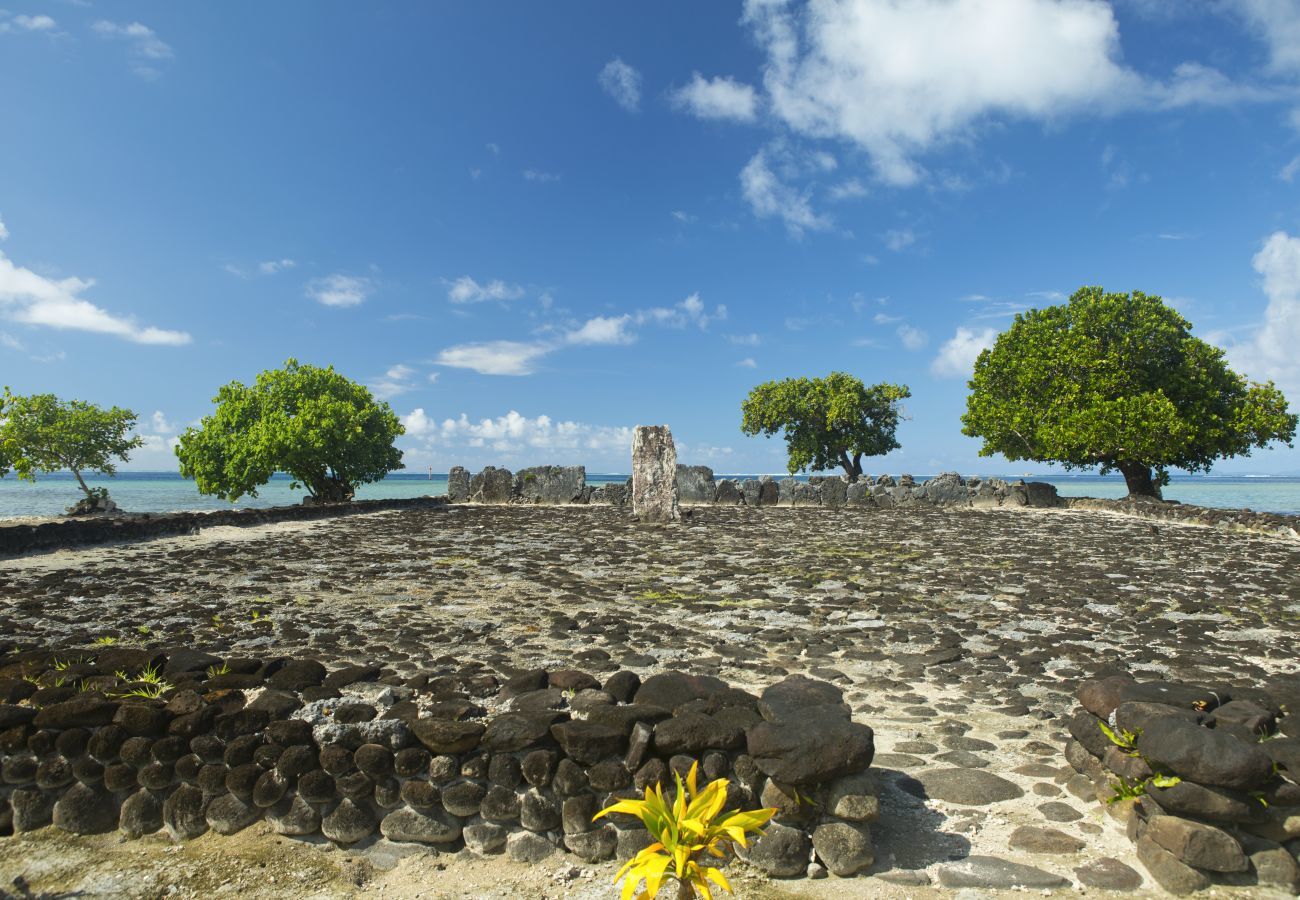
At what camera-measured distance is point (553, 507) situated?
95.1 ft

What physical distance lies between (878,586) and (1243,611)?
3834 mm

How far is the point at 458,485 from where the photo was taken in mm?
32750

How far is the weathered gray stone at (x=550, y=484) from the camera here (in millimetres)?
31281

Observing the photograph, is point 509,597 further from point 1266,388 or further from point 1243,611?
point 1266,388

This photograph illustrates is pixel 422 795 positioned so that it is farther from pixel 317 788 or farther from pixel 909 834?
pixel 909 834

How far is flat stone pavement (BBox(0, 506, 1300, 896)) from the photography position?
12.1 ft

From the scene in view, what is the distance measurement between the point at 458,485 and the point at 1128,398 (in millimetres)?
26222

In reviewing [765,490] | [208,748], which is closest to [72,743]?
[208,748]

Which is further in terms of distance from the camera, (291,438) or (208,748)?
(291,438)

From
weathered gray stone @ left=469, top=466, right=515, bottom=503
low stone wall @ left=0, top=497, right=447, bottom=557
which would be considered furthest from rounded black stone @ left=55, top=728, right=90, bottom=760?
weathered gray stone @ left=469, top=466, right=515, bottom=503

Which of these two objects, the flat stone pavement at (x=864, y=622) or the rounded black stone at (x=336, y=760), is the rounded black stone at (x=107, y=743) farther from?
the flat stone pavement at (x=864, y=622)

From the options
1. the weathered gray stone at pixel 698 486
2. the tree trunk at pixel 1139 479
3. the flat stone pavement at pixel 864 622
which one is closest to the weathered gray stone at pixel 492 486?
the weathered gray stone at pixel 698 486

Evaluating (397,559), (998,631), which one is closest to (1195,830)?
(998,631)

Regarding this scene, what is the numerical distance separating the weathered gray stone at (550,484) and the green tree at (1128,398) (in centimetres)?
Answer: 1670
